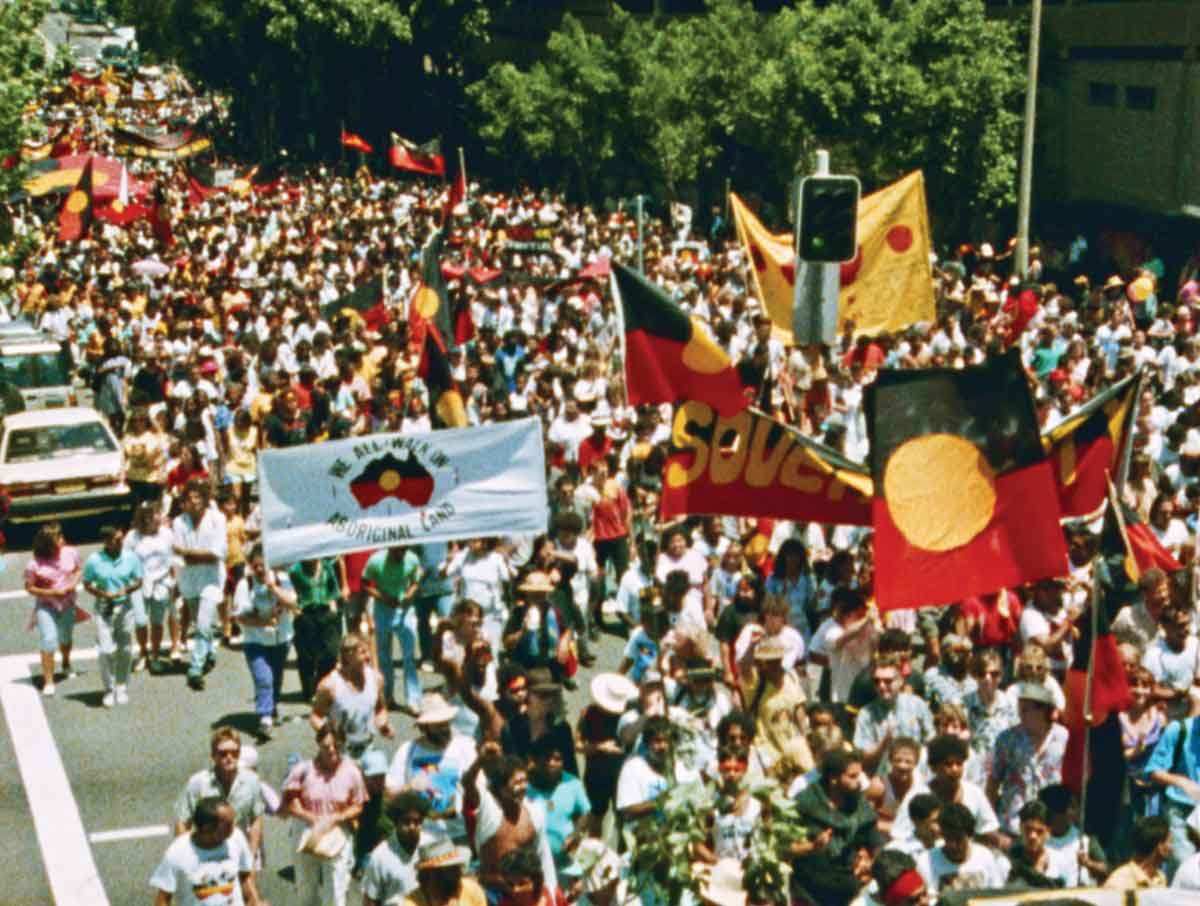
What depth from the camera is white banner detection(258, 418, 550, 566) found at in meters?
13.8

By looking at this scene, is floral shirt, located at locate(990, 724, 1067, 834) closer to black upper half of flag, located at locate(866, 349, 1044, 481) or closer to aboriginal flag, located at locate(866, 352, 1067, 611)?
aboriginal flag, located at locate(866, 352, 1067, 611)

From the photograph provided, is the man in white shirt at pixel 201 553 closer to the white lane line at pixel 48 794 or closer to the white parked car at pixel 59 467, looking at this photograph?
the white lane line at pixel 48 794

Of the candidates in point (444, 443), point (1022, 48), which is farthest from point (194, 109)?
point (444, 443)

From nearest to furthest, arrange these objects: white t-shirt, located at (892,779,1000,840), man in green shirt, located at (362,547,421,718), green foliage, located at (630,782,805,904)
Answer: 1. green foliage, located at (630,782,805,904)
2. white t-shirt, located at (892,779,1000,840)
3. man in green shirt, located at (362,547,421,718)

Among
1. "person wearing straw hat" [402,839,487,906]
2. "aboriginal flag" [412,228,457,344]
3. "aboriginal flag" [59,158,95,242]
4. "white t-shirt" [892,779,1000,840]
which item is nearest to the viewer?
"person wearing straw hat" [402,839,487,906]

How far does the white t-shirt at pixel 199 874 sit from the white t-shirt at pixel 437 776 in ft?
3.30

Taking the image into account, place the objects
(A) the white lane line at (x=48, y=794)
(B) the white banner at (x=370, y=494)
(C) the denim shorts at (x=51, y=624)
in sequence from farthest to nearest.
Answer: (C) the denim shorts at (x=51, y=624) → (B) the white banner at (x=370, y=494) → (A) the white lane line at (x=48, y=794)

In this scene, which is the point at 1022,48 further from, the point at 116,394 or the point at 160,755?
the point at 160,755

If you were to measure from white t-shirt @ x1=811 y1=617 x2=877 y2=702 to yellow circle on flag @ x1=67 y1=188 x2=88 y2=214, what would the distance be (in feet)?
69.6

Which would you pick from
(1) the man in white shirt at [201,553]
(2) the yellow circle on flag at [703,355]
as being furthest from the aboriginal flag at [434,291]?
(2) the yellow circle on flag at [703,355]

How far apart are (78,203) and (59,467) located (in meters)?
10.9

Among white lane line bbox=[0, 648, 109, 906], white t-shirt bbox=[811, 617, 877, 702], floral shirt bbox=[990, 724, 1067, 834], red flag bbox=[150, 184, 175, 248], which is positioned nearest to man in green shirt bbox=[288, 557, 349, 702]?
white lane line bbox=[0, 648, 109, 906]

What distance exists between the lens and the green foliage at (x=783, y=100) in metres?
35.7

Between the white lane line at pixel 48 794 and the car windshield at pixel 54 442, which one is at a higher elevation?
the car windshield at pixel 54 442
